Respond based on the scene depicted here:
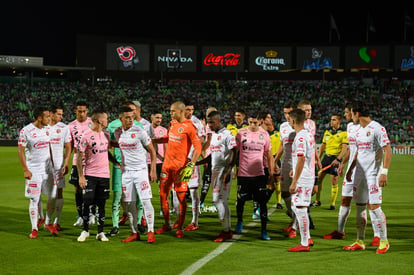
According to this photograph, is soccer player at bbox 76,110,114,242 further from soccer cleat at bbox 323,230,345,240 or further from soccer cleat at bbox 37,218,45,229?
soccer cleat at bbox 323,230,345,240

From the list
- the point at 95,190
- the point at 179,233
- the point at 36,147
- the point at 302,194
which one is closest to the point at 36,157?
the point at 36,147

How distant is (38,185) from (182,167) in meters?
2.68

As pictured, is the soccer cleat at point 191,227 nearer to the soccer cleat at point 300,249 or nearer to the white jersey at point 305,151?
the soccer cleat at point 300,249

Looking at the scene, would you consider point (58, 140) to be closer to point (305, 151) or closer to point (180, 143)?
point (180, 143)

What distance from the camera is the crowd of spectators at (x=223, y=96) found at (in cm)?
5731

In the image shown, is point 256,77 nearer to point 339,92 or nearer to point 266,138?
point 339,92

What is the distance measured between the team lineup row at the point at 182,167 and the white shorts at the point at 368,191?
2 centimetres

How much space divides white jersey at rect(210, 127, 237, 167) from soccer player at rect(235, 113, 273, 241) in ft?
0.88

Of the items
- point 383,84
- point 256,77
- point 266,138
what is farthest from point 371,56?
point 266,138

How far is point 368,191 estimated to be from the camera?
8969 mm

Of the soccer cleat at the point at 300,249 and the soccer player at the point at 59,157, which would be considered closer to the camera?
the soccer cleat at the point at 300,249

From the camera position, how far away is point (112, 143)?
10.0m

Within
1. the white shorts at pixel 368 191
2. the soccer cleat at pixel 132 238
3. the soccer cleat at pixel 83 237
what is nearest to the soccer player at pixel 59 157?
the soccer cleat at pixel 83 237

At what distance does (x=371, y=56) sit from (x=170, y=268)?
2583 inches
